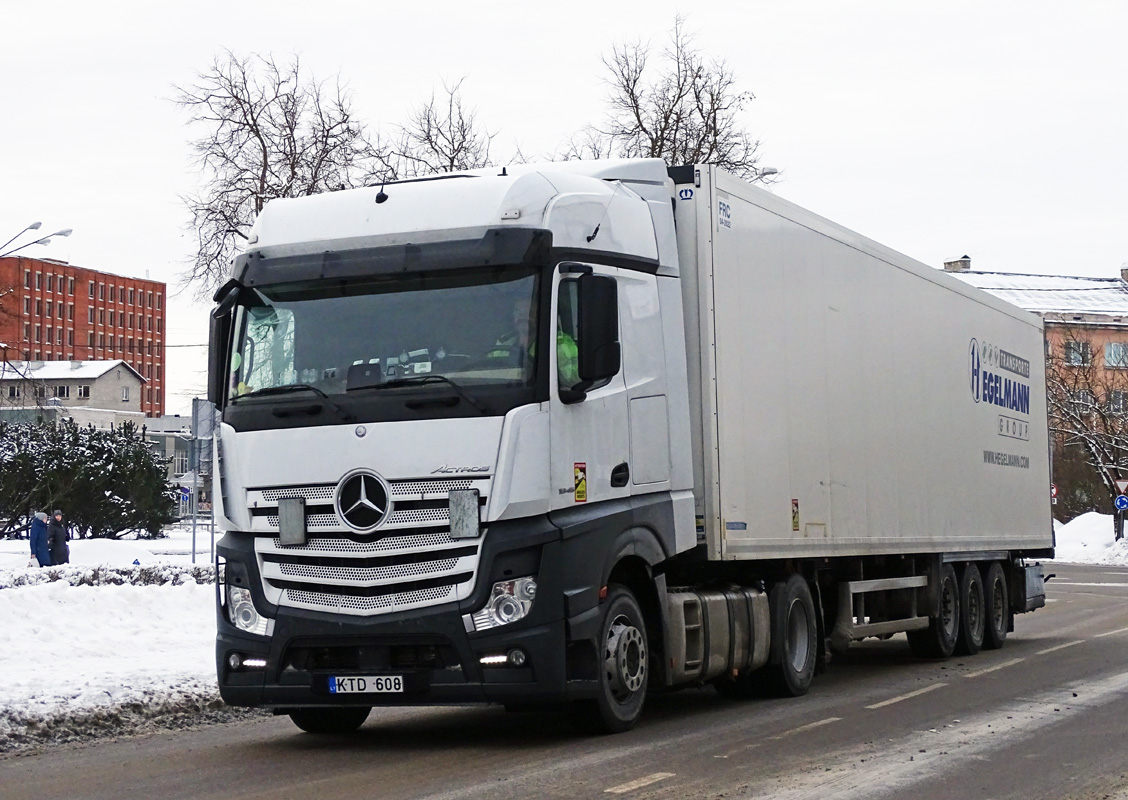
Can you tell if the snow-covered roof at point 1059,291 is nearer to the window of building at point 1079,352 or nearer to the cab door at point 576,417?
the window of building at point 1079,352

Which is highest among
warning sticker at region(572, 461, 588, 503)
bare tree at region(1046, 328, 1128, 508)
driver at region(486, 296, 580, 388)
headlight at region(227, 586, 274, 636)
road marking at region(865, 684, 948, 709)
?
bare tree at region(1046, 328, 1128, 508)

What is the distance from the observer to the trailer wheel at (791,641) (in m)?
12.3

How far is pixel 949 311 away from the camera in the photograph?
16.7 meters

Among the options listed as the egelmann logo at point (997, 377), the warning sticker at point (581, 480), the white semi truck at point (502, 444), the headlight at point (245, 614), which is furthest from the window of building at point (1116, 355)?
the headlight at point (245, 614)

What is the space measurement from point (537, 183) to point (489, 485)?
198 centimetres

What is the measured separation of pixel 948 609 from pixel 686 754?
819 centimetres

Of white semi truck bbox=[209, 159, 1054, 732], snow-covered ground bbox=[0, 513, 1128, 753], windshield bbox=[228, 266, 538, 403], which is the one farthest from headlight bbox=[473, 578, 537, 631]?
snow-covered ground bbox=[0, 513, 1128, 753]

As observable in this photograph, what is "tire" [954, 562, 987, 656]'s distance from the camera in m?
17.1

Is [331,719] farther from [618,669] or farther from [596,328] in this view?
[596,328]

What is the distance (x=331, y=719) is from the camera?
10.7m

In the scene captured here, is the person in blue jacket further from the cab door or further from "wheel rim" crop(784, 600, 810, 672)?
the cab door

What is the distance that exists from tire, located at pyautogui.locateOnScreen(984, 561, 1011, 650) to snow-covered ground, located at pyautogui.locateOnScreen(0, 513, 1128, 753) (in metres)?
8.53

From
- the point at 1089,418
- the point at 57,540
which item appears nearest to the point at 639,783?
the point at 57,540

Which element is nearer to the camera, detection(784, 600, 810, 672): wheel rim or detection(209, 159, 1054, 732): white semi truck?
detection(209, 159, 1054, 732): white semi truck
